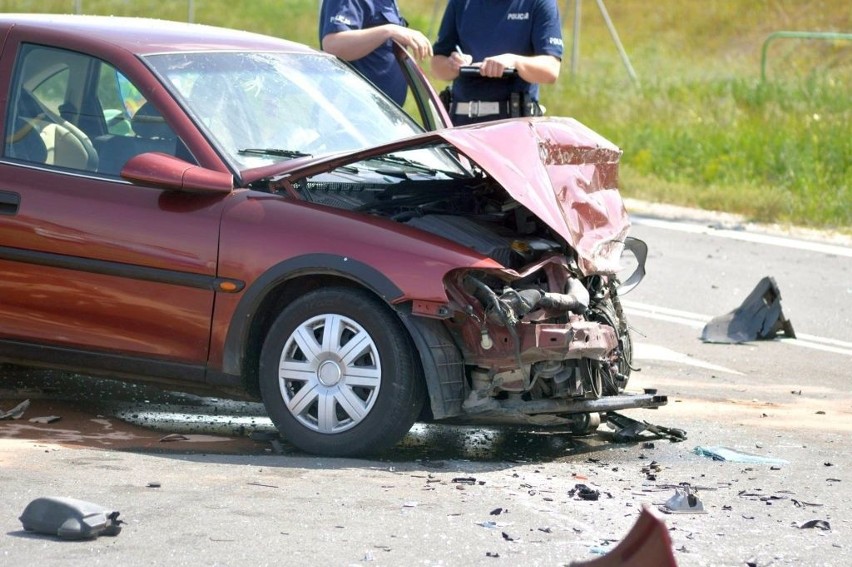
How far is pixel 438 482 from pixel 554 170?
1.51m

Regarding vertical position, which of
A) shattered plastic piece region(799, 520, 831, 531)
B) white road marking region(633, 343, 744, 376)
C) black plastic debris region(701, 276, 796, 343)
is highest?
black plastic debris region(701, 276, 796, 343)

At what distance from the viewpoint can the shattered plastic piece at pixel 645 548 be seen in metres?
4.02

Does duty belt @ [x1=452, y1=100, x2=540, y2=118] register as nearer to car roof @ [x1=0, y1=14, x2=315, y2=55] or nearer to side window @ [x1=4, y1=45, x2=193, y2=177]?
car roof @ [x1=0, y1=14, x2=315, y2=55]

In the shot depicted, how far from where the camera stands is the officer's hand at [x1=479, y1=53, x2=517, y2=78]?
799cm

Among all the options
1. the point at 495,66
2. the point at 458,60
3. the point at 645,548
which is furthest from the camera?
the point at 458,60

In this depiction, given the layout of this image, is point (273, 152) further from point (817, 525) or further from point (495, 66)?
point (817, 525)

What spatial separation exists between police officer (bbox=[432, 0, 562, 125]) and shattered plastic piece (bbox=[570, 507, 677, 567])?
14.6 ft

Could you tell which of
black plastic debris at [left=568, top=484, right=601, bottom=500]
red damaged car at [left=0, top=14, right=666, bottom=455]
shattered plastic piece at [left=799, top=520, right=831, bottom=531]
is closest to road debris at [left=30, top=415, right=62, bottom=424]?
red damaged car at [left=0, top=14, right=666, bottom=455]

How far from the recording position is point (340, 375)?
5.92 metres

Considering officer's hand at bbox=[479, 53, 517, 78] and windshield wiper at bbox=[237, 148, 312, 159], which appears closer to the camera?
windshield wiper at bbox=[237, 148, 312, 159]

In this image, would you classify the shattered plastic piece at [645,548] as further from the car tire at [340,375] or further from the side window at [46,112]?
the side window at [46,112]

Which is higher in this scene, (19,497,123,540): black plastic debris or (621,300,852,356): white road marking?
(621,300,852,356): white road marking

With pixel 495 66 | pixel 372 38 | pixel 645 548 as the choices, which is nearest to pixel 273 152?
pixel 372 38

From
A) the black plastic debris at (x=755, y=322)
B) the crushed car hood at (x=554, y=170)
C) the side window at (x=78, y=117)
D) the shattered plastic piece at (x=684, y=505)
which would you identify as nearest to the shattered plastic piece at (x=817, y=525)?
the shattered plastic piece at (x=684, y=505)
